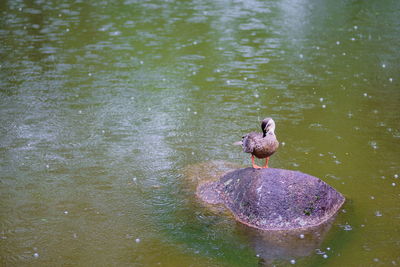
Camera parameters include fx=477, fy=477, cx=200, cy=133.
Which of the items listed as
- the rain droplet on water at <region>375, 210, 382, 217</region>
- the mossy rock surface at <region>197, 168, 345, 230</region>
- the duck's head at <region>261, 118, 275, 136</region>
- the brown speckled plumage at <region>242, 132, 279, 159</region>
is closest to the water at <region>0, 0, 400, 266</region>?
the rain droplet on water at <region>375, 210, 382, 217</region>

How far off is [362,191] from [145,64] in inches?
339

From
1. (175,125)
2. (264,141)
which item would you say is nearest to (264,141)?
(264,141)

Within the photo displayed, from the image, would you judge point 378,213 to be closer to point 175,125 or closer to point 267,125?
point 267,125

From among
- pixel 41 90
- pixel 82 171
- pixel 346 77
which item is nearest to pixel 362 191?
pixel 82 171

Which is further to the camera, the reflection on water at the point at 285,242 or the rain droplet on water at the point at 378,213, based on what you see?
the rain droplet on water at the point at 378,213

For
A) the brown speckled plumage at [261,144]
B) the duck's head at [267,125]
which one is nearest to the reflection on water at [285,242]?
the brown speckled plumage at [261,144]

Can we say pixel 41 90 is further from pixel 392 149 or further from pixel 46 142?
pixel 392 149

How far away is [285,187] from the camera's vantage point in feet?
23.7

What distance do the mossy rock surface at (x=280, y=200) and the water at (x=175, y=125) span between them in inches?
11.4

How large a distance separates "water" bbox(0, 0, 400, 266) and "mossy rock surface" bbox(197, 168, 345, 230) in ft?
0.95

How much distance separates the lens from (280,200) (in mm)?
7160

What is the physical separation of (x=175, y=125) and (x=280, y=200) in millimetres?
4267

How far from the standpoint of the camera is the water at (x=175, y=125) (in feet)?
22.8

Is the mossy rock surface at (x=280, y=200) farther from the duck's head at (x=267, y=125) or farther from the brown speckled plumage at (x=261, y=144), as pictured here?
the duck's head at (x=267, y=125)
